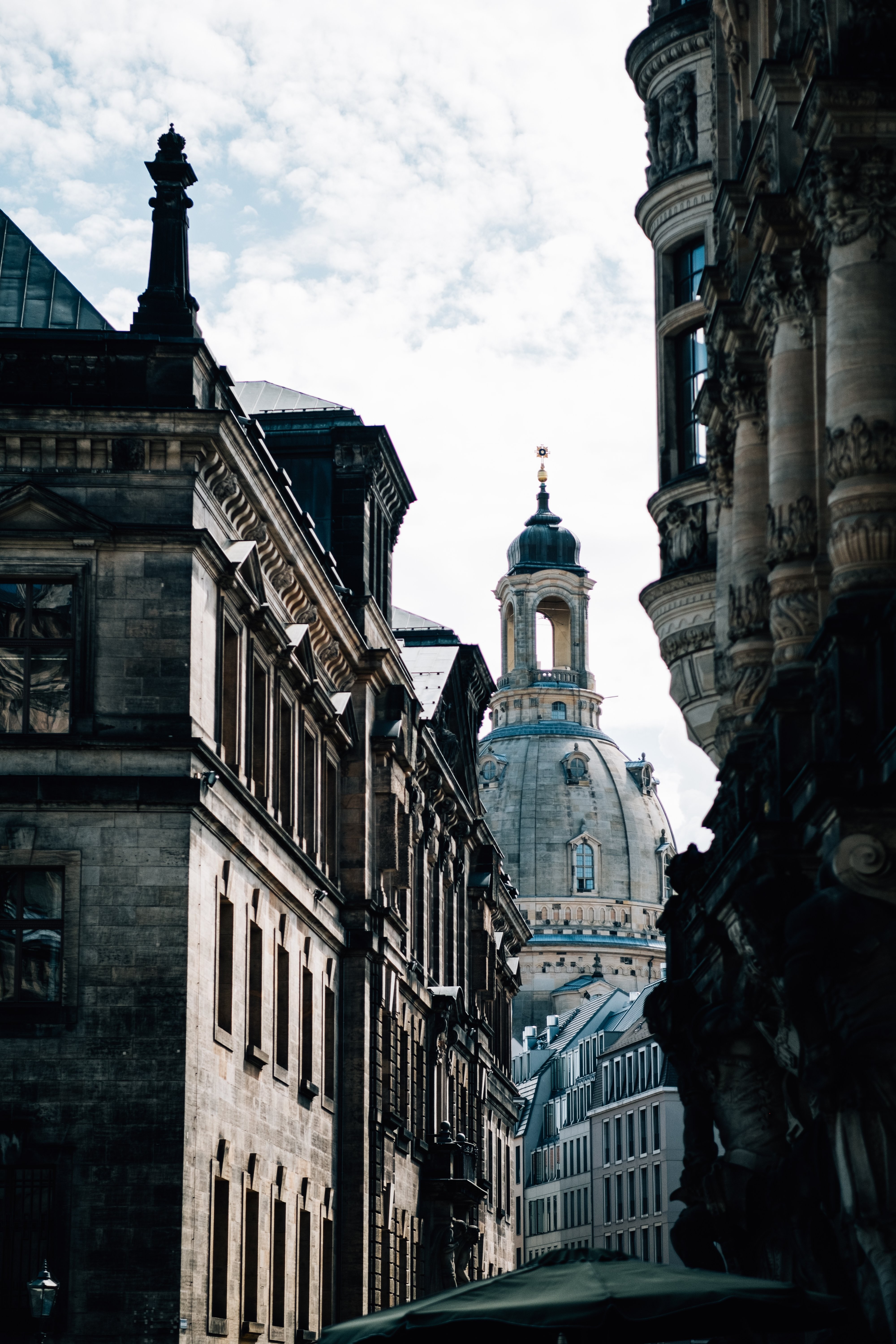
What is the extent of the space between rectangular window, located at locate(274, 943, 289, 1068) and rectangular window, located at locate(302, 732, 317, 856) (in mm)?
3587

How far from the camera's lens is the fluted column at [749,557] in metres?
31.5

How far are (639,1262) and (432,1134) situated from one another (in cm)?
4552

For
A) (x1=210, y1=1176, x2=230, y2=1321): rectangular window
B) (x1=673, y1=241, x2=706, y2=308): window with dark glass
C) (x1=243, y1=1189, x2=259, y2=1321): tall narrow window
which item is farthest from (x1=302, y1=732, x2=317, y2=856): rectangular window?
(x1=673, y1=241, x2=706, y2=308): window with dark glass

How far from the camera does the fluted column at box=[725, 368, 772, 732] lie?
103ft

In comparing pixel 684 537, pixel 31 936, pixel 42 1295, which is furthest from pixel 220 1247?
pixel 684 537

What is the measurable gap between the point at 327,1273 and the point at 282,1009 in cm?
737

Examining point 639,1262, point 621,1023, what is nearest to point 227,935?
point 639,1262

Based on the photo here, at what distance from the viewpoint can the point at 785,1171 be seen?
25328mm

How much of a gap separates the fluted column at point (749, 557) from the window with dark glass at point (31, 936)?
11722mm

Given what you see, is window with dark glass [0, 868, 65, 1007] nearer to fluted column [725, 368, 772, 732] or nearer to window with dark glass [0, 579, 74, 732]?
window with dark glass [0, 579, 74, 732]

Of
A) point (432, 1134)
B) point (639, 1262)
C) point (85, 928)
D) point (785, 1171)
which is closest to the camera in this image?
point (639, 1262)

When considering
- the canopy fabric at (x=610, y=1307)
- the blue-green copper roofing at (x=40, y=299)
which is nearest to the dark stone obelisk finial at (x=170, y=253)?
the blue-green copper roofing at (x=40, y=299)

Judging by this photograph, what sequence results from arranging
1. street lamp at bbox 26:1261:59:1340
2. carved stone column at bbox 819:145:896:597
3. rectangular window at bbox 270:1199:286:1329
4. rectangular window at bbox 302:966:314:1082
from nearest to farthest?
carved stone column at bbox 819:145:896:597 < street lamp at bbox 26:1261:59:1340 < rectangular window at bbox 270:1199:286:1329 < rectangular window at bbox 302:966:314:1082

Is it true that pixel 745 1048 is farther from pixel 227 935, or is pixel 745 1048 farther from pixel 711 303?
pixel 227 935
